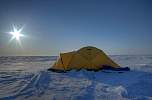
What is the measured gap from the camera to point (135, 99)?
22.6 ft

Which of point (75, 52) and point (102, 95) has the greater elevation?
point (75, 52)

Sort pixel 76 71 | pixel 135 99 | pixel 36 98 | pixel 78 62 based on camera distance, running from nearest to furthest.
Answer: pixel 135 99 < pixel 36 98 < pixel 76 71 < pixel 78 62

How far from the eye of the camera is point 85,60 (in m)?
16.4

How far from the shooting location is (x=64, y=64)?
1666 cm

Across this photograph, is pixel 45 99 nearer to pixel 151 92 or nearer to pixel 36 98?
pixel 36 98

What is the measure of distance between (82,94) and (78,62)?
847 cm

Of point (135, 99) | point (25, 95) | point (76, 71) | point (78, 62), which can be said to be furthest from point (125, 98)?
point (78, 62)

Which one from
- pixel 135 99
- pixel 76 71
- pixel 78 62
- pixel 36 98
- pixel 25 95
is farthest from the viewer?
pixel 78 62

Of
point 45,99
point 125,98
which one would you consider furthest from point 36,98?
point 125,98

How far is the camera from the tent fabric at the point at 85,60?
53.4 ft

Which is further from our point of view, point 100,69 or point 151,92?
point 100,69

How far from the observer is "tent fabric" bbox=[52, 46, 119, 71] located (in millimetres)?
16281

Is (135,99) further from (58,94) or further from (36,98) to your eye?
(36,98)

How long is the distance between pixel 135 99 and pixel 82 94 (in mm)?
1962
